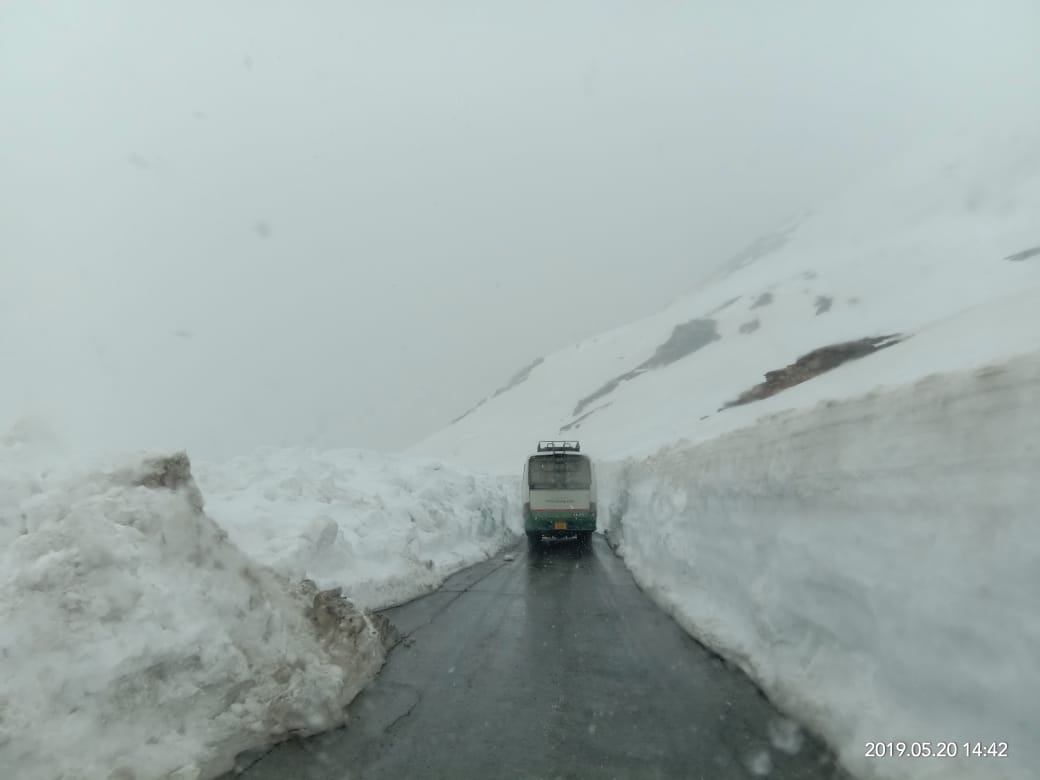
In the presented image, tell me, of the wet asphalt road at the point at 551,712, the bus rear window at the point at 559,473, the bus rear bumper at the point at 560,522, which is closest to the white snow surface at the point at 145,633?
the wet asphalt road at the point at 551,712

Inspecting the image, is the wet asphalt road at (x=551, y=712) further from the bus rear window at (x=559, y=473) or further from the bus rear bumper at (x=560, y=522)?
the bus rear window at (x=559, y=473)

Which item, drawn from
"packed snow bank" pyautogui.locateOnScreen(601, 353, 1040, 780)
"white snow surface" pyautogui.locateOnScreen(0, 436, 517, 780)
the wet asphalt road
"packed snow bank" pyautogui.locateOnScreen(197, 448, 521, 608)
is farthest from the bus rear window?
"white snow surface" pyautogui.locateOnScreen(0, 436, 517, 780)

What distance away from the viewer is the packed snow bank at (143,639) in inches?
151

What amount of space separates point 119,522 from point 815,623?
518 cm

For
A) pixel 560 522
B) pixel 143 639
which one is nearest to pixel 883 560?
pixel 143 639

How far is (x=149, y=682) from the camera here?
425cm

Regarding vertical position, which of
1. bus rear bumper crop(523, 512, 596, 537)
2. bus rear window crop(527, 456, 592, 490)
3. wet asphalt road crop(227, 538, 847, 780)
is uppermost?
bus rear window crop(527, 456, 592, 490)

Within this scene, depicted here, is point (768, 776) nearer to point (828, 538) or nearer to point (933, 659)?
point (933, 659)

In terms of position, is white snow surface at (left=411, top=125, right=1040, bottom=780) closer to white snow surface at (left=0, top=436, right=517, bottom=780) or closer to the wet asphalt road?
the wet asphalt road

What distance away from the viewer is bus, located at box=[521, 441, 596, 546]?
58.1 feet

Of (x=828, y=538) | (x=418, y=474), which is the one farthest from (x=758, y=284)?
(x=828, y=538)

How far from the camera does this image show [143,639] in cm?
434

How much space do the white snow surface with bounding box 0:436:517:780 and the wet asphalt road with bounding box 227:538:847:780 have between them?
1.22ft

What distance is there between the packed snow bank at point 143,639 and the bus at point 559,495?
38.9ft
